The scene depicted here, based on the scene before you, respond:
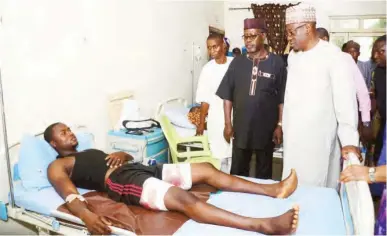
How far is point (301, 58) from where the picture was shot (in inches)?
96.3

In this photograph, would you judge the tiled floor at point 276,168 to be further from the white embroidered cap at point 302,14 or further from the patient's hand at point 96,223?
the patient's hand at point 96,223

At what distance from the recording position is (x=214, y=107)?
3334 mm

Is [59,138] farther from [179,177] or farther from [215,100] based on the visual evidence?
[215,100]

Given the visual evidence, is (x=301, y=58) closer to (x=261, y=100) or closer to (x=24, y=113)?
(x=261, y=100)

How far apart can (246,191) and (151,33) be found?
8.28 feet

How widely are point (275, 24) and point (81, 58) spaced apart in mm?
4450

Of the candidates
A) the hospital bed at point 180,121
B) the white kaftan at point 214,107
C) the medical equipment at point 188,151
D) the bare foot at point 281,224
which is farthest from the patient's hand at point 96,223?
the hospital bed at point 180,121

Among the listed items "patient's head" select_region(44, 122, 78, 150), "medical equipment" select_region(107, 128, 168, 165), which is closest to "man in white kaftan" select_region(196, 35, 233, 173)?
"medical equipment" select_region(107, 128, 168, 165)

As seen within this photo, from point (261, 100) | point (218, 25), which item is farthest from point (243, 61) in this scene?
point (218, 25)

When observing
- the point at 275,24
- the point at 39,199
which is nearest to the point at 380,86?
the point at 39,199

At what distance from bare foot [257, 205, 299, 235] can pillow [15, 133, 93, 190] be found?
146 cm

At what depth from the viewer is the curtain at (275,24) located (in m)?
6.49

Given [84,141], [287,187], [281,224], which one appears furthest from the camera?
[84,141]

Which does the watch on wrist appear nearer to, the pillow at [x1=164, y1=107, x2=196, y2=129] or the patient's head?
the patient's head
